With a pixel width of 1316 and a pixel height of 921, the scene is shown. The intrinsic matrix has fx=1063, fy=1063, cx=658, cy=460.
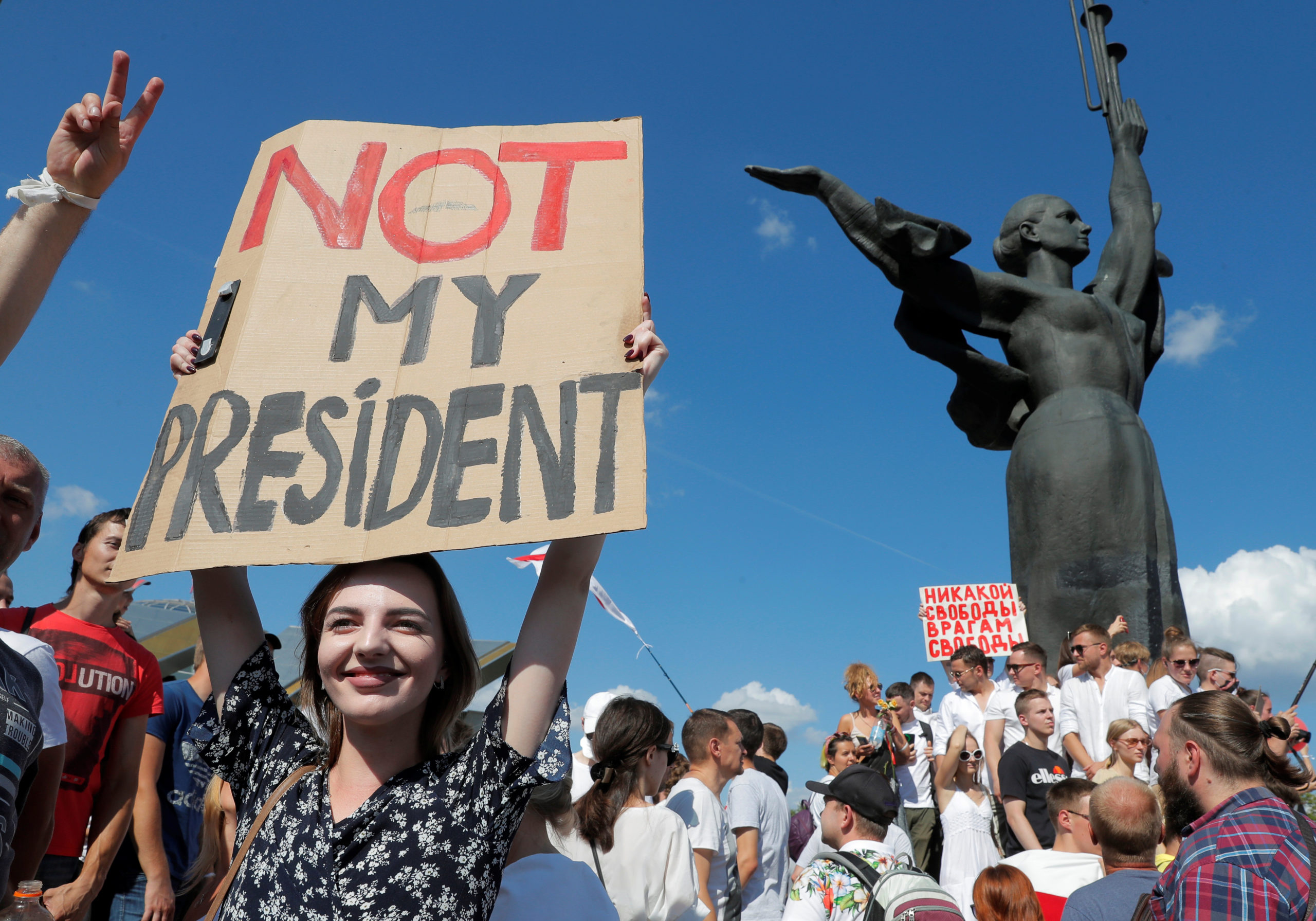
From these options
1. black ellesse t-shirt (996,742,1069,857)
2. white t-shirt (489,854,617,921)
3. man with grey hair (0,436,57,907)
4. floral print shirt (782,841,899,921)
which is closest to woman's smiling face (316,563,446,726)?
man with grey hair (0,436,57,907)

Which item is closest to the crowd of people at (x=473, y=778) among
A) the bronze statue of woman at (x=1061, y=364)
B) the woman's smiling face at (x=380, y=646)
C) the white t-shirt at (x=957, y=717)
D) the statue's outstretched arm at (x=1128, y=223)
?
the woman's smiling face at (x=380, y=646)

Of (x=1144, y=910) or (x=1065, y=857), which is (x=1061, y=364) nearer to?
(x=1065, y=857)

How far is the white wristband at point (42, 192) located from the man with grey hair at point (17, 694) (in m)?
0.48

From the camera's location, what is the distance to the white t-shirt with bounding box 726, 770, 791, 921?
5125mm

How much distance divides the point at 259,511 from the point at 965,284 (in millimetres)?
8722

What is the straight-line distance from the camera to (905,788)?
7.20 m

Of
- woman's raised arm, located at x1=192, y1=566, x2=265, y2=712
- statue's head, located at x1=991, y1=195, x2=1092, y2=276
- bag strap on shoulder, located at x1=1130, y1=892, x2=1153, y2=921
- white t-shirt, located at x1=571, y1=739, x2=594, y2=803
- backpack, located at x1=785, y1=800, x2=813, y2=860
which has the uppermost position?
statue's head, located at x1=991, y1=195, x2=1092, y2=276

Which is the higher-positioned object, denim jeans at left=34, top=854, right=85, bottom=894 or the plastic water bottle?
denim jeans at left=34, top=854, right=85, bottom=894

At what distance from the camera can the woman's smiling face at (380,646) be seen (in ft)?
6.02

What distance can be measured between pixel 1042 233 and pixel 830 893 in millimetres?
8015

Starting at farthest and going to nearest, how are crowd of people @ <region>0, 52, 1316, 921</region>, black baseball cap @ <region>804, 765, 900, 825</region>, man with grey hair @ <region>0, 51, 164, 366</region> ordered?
1. black baseball cap @ <region>804, 765, 900, 825</region>
2. man with grey hair @ <region>0, 51, 164, 366</region>
3. crowd of people @ <region>0, 52, 1316, 921</region>

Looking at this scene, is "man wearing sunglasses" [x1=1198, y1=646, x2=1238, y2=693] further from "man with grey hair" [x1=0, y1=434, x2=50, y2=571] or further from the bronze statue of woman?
"man with grey hair" [x1=0, y1=434, x2=50, y2=571]

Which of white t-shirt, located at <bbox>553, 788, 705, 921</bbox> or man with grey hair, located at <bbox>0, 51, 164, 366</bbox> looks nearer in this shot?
man with grey hair, located at <bbox>0, 51, 164, 366</bbox>

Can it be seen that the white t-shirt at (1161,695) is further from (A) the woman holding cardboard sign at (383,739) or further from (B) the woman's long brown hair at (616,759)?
(A) the woman holding cardboard sign at (383,739)
